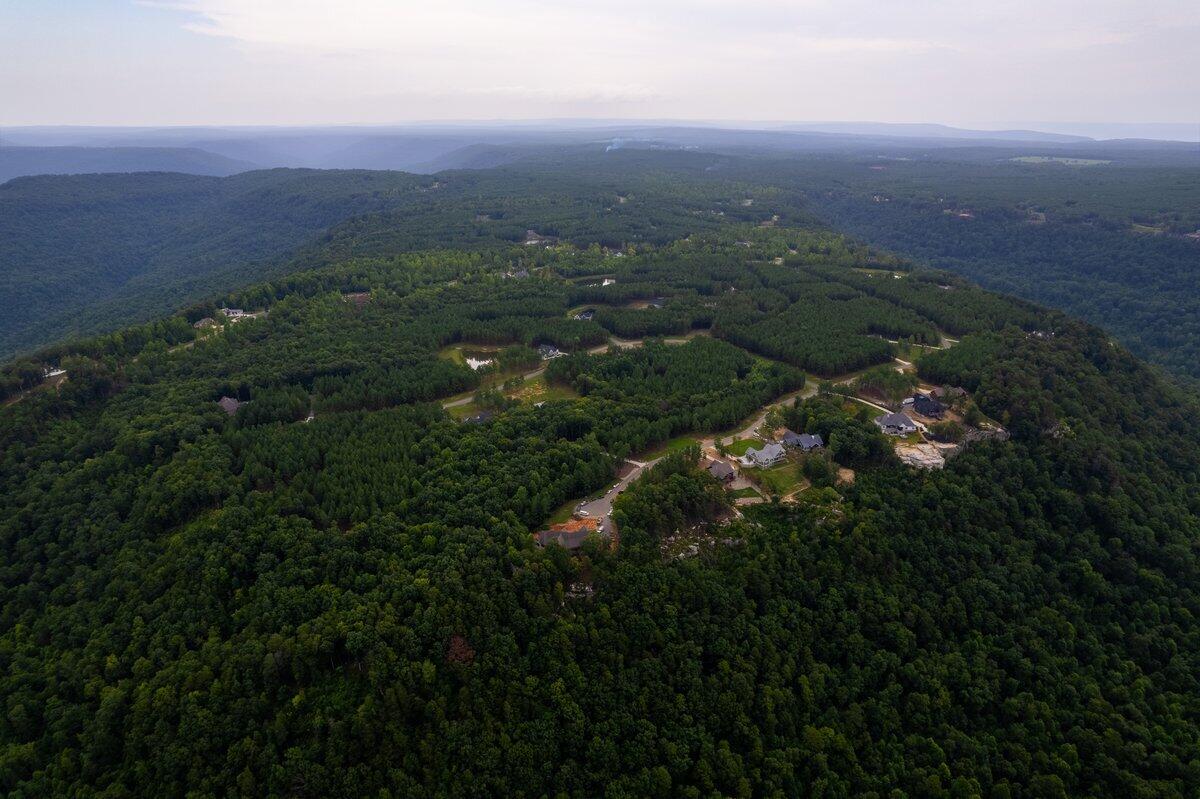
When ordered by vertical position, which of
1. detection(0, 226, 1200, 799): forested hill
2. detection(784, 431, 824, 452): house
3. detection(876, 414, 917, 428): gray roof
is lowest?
detection(0, 226, 1200, 799): forested hill

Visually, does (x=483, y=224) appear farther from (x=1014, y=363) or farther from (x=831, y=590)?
(x=831, y=590)

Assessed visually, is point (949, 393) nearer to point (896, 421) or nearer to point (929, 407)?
point (929, 407)

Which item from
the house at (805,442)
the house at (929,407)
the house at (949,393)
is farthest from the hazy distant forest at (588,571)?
the house at (929,407)

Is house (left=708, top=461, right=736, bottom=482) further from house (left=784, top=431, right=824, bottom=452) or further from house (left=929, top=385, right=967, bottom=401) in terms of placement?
house (left=929, top=385, right=967, bottom=401)

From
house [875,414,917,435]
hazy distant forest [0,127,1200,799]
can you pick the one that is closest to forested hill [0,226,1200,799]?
hazy distant forest [0,127,1200,799]

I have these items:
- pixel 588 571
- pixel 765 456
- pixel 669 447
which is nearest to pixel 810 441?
pixel 765 456

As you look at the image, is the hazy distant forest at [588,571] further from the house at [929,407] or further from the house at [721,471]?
the house at [929,407]
